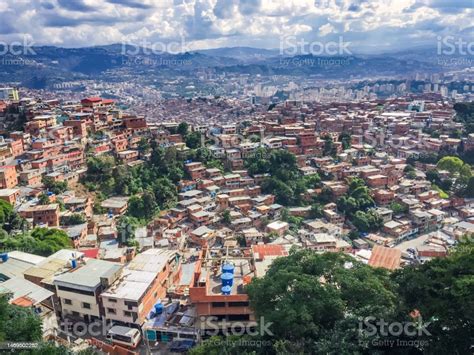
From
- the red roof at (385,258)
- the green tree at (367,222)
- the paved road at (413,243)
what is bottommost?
the paved road at (413,243)

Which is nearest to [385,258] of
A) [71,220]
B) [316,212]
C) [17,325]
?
[316,212]

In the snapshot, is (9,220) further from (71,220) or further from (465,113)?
(465,113)

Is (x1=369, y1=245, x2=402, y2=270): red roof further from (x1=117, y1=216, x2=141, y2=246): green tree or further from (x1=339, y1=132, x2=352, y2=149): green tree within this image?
(x1=339, y1=132, x2=352, y2=149): green tree

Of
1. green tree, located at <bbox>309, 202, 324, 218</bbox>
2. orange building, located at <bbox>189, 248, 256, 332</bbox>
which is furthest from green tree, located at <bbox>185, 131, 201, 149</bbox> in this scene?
orange building, located at <bbox>189, 248, 256, 332</bbox>

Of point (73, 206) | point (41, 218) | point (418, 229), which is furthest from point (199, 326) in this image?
point (418, 229)

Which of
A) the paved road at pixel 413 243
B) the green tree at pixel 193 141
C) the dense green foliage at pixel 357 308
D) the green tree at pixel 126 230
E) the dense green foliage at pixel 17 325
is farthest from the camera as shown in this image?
the green tree at pixel 193 141

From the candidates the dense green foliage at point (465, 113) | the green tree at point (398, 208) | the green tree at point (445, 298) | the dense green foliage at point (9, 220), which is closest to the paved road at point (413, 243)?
the green tree at point (398, 208)

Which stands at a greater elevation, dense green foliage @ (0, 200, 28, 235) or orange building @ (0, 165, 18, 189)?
orange building @ (0, 165, 18, 189)

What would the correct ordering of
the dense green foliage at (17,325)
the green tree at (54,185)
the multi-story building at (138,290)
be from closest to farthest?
1. the dense green foliage at (17,325)
2. the multi-story building at (138,290)
3. the green tree at (54,185)

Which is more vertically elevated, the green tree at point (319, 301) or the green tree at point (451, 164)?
the green tree at point (319, 301)

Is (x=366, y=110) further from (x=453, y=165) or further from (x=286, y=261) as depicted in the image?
(x=286, y=261)

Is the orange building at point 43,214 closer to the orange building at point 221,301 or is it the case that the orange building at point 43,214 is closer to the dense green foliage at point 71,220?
the dense green foliage at point 71,220
